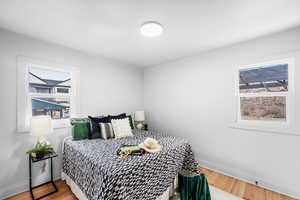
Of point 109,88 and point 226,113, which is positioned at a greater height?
point 109,88

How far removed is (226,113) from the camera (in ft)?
8.35

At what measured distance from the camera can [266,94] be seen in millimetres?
2174

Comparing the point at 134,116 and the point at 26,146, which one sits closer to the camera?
the point at 26,146

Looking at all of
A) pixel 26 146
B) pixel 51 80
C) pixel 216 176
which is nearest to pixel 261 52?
pixel 216 176

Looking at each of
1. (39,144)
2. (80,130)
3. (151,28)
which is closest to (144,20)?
(151,28)

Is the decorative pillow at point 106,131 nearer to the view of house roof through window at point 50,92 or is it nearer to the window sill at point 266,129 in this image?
the view of house roof through window at point 50,92

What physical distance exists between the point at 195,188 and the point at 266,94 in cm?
180

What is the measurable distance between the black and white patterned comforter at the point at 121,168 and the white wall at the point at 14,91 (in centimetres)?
62

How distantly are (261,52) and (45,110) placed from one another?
12.1 ft

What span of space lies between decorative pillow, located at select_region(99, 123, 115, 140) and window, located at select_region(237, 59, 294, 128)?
2271 mm

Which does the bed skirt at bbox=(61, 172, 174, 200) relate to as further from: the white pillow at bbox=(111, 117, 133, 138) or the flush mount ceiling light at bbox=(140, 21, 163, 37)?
the flush mount ceiling light at bbox=(140, 21, 163, 37)

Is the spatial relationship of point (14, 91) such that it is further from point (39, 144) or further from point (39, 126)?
point (39, 144)

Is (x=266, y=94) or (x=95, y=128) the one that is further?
(x=95, y=128)

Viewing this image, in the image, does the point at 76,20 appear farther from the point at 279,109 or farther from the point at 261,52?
the point at 279,109
